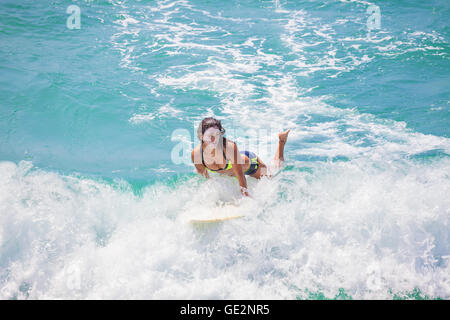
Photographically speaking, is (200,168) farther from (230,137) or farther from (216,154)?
(230,137)

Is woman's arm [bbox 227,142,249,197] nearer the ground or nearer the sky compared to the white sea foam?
nearer the sky

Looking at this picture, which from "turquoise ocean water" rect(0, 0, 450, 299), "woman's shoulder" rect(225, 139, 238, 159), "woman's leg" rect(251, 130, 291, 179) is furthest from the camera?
"woman's leg" rect(251, 130, 291, 179)

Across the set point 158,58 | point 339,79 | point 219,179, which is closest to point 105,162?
point 219,179

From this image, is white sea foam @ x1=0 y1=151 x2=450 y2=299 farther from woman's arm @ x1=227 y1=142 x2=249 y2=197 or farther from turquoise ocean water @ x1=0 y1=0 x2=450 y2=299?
woman's arm @ x1=227 y1=142 x2=249 y2=197

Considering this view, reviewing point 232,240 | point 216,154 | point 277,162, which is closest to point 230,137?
point 277,162

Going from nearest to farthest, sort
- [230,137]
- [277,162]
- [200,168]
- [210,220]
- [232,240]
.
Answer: [210,220]
[232,240]
[200,168]
[277,162]
[230,137]

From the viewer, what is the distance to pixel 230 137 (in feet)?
22.1

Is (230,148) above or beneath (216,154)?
above

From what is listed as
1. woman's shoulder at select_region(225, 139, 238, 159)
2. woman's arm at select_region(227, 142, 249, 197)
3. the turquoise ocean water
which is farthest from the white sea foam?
woman's shoulder at select_region(225, 139, 238, 159)

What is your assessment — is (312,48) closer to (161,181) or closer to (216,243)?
(161,181)

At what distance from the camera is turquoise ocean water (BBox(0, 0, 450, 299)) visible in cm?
409

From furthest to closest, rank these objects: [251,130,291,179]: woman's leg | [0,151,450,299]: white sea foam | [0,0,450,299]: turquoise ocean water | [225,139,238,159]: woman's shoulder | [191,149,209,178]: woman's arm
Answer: [251,130,291,179]: woman's leg
[191,149,209,178]: woman's arm
[225,139,238,159]: woman's shoulder
[0,0,450,299]: turquoise ocean water
[0,151,450,299]: white sea foam
